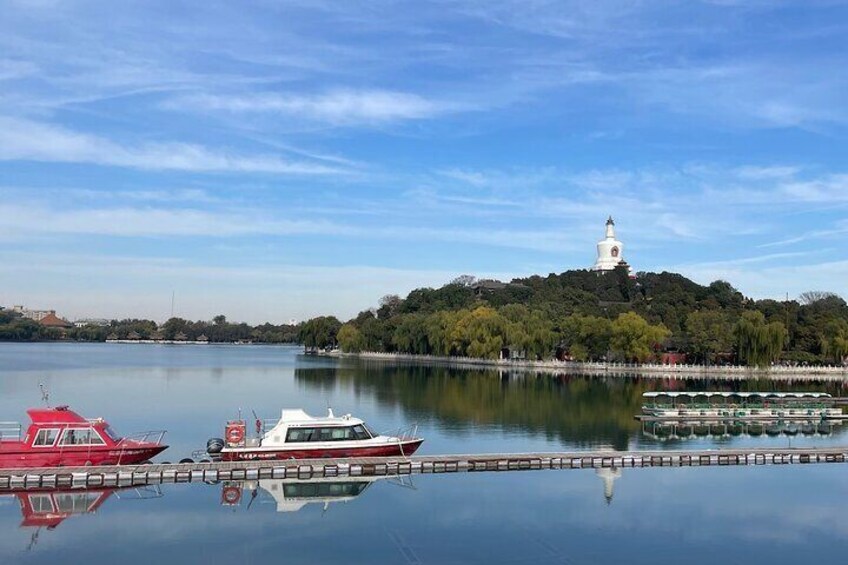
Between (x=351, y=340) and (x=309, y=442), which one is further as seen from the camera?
(x=351, y=340)

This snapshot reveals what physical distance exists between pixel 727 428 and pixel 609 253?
114964 mm

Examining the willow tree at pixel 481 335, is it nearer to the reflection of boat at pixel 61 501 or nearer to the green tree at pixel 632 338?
the green tree at pixel 632 338

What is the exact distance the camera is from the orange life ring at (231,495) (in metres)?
24.0

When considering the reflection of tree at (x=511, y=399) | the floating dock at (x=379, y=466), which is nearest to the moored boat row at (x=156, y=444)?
the floating dock at (x=379, y=466)

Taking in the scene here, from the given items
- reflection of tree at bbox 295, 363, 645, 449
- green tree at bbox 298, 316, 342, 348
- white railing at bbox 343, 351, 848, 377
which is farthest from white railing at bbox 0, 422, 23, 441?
green tree at bbox 298, 316, 342, 348

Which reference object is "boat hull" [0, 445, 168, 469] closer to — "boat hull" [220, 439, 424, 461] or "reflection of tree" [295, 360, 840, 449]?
"boat hull" [220, 439, 424, 461]

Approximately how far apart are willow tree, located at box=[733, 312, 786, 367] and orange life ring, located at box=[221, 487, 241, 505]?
231 ft

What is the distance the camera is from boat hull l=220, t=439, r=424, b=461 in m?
27.9

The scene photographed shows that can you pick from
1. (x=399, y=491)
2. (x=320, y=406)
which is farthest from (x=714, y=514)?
(x=320, y=406)

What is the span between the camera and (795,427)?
4350 centimetres

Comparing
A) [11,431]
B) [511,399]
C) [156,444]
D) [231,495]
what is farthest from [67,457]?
[511,399]

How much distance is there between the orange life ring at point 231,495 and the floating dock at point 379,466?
1011mm

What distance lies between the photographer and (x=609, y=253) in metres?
155

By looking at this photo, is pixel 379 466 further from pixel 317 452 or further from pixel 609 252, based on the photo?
pixel 609 252
